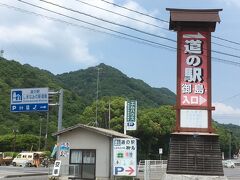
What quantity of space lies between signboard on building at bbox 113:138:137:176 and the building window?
6916 mm

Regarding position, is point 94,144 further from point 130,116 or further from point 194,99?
point 130,116

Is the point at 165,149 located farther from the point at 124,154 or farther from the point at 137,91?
the point at 124,154

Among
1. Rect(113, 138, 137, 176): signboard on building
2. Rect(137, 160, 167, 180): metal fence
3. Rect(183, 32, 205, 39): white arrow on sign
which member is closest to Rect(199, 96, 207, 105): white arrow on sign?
Rect(183, 32, 205, 39): white arrow on sign

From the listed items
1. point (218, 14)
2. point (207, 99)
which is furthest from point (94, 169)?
point (218, 14)

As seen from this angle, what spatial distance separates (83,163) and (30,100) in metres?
5.76

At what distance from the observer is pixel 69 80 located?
93.6 meters

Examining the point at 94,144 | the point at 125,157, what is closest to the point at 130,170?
the point at 125,157

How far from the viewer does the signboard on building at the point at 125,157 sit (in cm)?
2106

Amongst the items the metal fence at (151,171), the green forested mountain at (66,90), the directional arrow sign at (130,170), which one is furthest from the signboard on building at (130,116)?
the green forested mountain at (66,90)

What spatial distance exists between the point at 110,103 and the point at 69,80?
97.5 feet

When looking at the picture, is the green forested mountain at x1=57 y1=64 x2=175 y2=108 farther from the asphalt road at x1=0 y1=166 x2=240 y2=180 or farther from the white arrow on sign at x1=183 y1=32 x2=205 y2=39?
the white arrow on sign at x1=183 y1=32 x2=205 y2=39

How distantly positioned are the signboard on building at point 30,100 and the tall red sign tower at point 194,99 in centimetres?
889

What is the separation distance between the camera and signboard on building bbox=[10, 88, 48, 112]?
2983cm

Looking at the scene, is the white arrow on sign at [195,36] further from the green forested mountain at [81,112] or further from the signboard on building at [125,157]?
the green forested mountain at [81,112]
